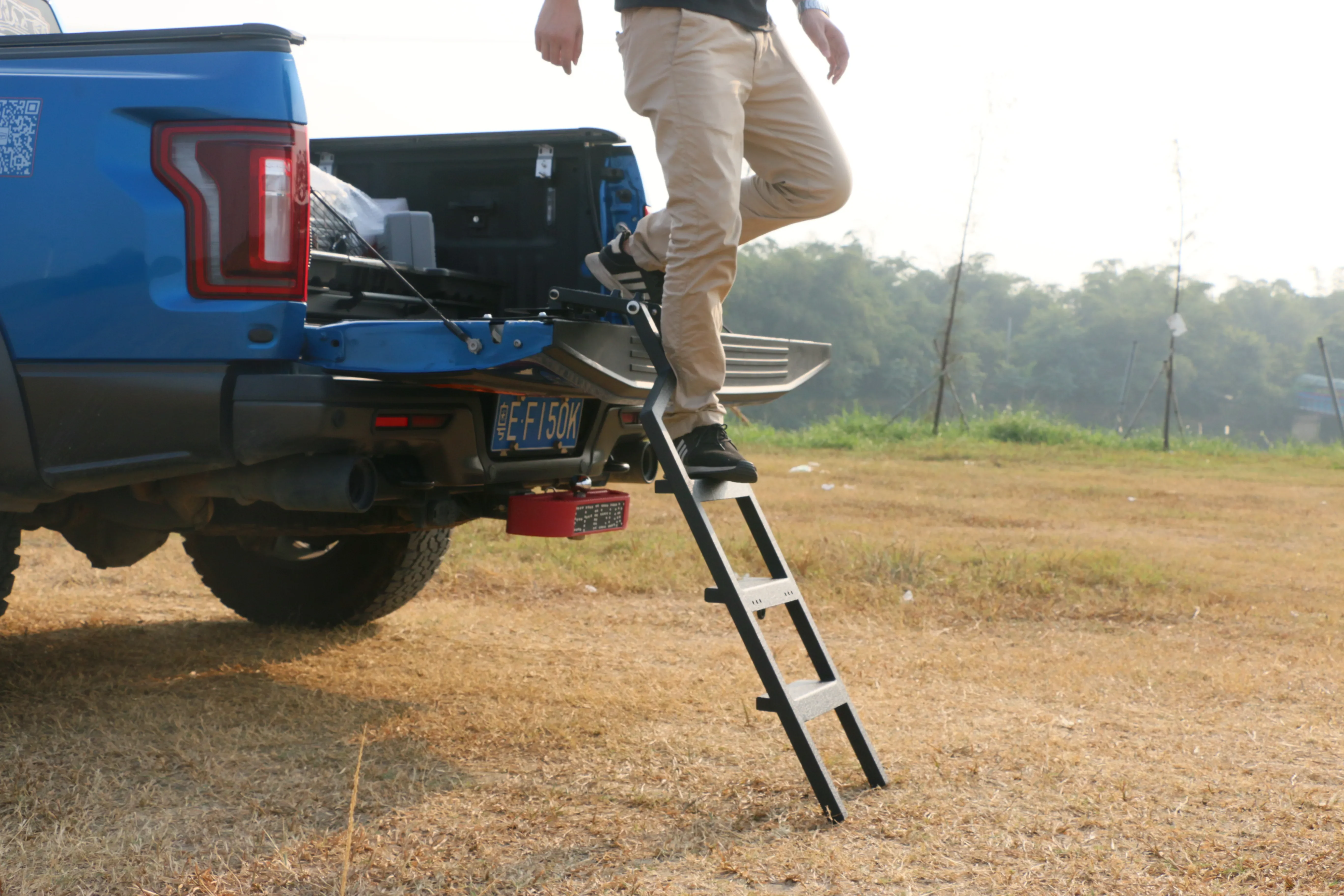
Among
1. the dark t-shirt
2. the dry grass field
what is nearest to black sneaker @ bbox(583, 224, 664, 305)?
the dark t-shirt

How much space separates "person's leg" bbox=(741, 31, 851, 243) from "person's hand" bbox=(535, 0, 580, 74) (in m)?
0.44

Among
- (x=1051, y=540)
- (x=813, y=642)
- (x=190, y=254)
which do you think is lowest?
(x=1051, y=540)

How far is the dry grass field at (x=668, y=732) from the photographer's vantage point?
2.31 m

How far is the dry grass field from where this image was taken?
7.57 feet

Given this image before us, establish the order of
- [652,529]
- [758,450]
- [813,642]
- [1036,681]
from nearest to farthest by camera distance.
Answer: [813,642], [1036,681], [652,529], [758,450]

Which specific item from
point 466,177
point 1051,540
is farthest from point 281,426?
point 1051,540

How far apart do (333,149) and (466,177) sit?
576 millimetres

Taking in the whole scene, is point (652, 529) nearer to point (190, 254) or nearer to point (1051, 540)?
point (1051, 540)

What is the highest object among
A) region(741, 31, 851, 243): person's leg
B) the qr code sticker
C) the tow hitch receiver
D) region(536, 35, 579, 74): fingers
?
region(536, 35, 579, 74): fingers

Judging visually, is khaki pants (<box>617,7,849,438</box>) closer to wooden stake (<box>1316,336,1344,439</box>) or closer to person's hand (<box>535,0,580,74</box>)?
person's hand (<box>535,0,580,74</box>)

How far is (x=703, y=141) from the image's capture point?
8.73 ft

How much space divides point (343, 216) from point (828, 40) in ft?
5.36

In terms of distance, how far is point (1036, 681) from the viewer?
12.6ft

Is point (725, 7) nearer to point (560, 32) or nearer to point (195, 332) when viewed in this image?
point (560, 32)
